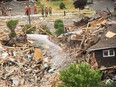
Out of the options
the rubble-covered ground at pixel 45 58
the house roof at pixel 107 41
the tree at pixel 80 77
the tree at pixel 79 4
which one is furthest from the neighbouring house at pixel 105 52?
the tree at pixel 79 4

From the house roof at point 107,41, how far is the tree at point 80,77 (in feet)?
11.8

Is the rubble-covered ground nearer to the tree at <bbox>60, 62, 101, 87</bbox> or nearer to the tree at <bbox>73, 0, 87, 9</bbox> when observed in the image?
the tree at <bbox>60, 62, 101, 87</bbox>

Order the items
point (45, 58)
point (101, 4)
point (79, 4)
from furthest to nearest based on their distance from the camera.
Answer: point (101, 4) → point (79, 4) → point (45, 58)

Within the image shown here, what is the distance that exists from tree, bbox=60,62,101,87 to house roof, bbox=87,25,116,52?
3.59 m

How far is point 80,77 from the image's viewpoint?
86.0ft

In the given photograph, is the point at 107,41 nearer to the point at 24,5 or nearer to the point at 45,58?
the point at 45,58

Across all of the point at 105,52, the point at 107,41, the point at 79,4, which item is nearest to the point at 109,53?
the point at 105,52

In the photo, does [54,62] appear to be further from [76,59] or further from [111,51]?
[111,51]

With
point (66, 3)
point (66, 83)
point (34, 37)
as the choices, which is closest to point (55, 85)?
point (66, 83)

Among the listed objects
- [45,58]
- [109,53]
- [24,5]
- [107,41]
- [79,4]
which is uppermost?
[107,41]

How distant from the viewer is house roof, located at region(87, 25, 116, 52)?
30.1m

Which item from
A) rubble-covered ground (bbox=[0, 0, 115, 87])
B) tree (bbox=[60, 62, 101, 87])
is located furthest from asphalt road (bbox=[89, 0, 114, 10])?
tree (bbox=[60, 62, 101, 87])

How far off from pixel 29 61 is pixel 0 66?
2.31 metres

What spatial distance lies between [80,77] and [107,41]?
5662 mm
